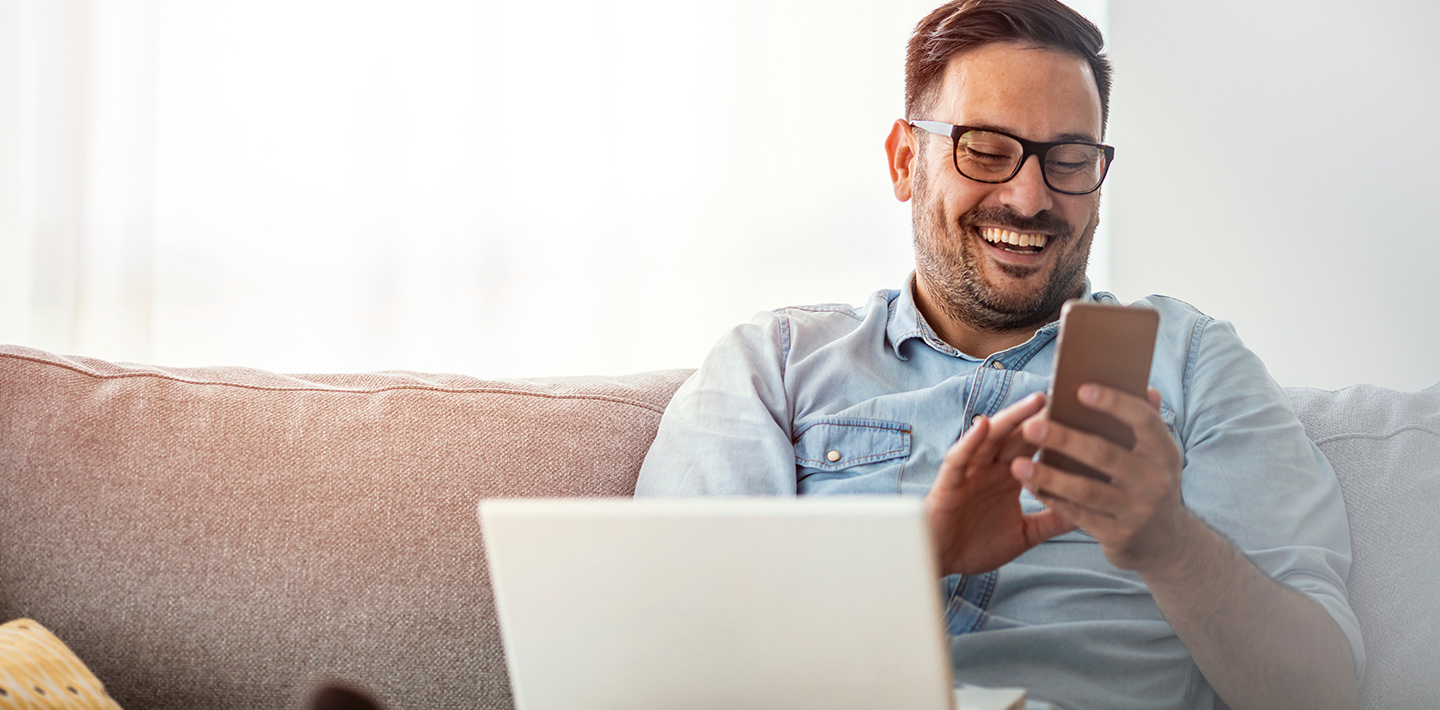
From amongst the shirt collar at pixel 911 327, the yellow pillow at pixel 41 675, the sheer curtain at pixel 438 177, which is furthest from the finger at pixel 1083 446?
the sheer curtain at pixel 438 177

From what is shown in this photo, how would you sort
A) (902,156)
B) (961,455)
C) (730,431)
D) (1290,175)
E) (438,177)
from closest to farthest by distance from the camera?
(961,455) < (730,431) < (902,156) < (1290,175) < (438,177)

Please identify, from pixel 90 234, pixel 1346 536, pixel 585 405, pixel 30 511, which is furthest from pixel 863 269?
pixel 90 234

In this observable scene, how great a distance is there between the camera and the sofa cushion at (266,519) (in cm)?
113

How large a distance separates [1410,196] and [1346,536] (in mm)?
1130

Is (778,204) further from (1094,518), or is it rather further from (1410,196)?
(1094,518)

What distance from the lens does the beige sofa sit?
1132 millimetres

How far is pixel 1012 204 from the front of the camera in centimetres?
127

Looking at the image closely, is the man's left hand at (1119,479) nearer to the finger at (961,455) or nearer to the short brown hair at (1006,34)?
the finger at (961,455)

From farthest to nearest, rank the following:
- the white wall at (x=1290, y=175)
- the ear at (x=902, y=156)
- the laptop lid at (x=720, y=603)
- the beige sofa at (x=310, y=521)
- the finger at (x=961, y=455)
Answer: the white wall at (x=1290, y=175) → the ear at (x=902, y=156) → the beige sofa at (x=310, y=521) → the finger at (x=961, y=455) → the laptop lid at (x=720, y=603)

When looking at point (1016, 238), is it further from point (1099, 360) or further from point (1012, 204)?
point (1099, 360)

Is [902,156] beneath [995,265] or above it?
above

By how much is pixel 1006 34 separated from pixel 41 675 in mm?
1382

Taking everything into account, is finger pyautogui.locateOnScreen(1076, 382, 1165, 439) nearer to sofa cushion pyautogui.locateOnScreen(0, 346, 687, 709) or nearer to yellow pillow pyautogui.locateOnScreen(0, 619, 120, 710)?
sofa cushion pyautogui.locateOnScreen(0, 346, 687, 709)

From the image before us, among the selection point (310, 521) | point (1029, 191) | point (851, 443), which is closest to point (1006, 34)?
point (1029, 191)
